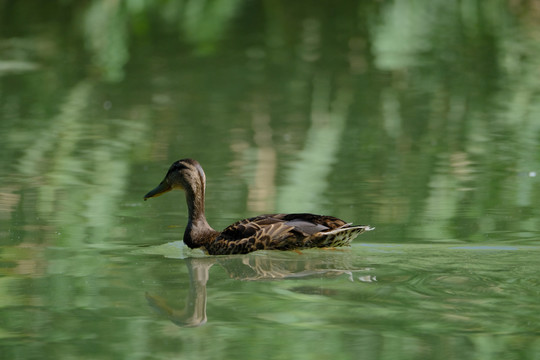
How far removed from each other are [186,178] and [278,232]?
4.37 feet

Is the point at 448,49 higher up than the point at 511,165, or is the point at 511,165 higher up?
the point at 448,49

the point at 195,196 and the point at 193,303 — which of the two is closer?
the point at 193,303

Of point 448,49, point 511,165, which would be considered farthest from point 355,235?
point 448,49

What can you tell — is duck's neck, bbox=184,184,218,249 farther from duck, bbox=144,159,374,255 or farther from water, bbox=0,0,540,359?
water, bbox=0,0,540,359

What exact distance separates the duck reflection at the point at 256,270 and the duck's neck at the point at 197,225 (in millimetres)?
270

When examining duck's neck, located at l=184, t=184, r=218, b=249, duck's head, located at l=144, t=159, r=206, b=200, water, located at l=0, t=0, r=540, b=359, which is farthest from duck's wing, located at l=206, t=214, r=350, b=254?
duck's head, located at l=144, t=159, r=206, b=200

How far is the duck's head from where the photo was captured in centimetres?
923

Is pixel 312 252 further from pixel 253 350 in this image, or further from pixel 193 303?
pixel 253 350

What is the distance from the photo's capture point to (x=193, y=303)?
6828 mm

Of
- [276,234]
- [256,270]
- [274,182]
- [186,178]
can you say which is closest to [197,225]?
[186,178]

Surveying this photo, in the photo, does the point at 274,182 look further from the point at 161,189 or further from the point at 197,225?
the point at 197,225

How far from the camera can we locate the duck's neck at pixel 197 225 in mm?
8680

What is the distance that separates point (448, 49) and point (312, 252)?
13.4 m

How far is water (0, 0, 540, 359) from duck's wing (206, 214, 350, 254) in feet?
0.35
